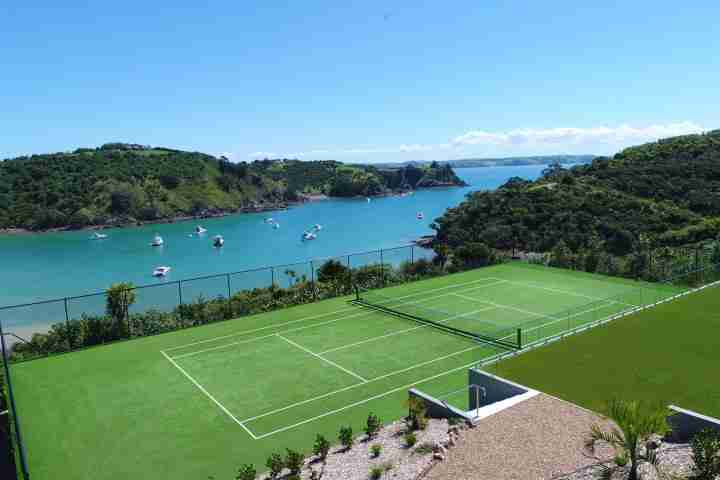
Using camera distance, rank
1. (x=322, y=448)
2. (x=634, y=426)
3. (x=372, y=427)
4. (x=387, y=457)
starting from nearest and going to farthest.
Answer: (x=634, y=426) → (x=387, y=457) → (x=322, y=448) → (x=372, y=427)

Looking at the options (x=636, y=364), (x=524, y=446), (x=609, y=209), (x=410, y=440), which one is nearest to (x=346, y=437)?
(x=410, y=440)

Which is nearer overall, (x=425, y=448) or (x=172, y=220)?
(x=425, y=448)

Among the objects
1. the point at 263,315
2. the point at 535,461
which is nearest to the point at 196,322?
the point at 263,315

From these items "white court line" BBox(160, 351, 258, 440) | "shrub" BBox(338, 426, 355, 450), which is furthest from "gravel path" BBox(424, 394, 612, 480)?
"white court line" BBox(160, 351, 258, 440)

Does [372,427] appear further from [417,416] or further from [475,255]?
[475,255]

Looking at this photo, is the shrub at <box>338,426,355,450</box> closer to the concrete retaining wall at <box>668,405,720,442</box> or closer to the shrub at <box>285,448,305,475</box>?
the shrub at <box>285,448,305,475</box>

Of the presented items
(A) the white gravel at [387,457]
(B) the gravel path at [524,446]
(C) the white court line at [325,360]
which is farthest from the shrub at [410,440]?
(C) the white court line at [325,360]

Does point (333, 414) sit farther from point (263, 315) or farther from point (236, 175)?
point (236, 175)
